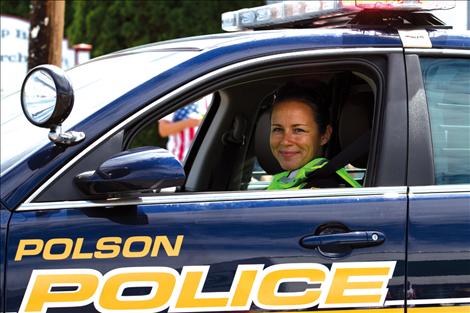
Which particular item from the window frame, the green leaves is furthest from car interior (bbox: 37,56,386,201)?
the green leaves

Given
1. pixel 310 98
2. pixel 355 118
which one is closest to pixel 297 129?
pixel 310 98

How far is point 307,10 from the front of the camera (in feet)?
11.5

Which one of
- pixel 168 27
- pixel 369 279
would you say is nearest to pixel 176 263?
pixel 369 279

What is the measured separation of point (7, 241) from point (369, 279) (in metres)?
1.03

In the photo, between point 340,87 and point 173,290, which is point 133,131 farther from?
point 340,87

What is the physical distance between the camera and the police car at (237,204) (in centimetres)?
280

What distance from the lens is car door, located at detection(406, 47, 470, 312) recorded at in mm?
2920

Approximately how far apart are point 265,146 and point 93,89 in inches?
40.4

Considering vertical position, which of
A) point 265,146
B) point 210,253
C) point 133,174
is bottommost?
point 210,253

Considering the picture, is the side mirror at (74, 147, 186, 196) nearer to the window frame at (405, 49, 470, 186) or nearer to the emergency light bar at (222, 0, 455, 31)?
the window frame at (405, 49, 470, 186)

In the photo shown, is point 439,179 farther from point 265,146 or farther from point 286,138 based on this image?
point 265,146

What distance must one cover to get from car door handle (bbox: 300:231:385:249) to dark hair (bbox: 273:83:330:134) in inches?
34.4

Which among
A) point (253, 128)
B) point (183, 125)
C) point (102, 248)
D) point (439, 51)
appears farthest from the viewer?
point (183, 125)

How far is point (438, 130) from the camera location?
3.18m
